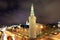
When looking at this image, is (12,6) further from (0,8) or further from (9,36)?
(9,36)

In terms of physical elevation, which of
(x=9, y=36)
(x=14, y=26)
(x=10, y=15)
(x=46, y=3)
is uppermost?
(x=46, y=3)

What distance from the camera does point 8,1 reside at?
3887mm

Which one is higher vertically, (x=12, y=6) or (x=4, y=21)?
(x=12, y=6)

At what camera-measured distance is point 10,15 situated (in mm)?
3898

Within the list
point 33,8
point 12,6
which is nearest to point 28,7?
point 33,8

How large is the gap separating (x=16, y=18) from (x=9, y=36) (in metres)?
0.55

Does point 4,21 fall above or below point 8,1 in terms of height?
below

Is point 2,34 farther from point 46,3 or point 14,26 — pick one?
point 46,3

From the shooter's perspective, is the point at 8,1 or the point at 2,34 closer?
the point at 8,1

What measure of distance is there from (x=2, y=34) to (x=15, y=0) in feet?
3.24

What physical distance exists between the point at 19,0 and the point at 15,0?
96 millimetres

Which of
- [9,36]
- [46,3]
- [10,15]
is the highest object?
[46,3]

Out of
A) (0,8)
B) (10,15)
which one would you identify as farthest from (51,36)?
(0,8)

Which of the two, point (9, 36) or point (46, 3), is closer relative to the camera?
point (46, 3)
